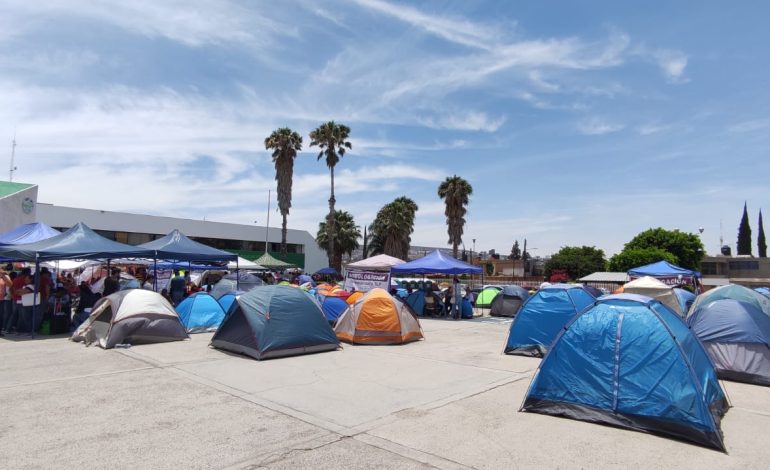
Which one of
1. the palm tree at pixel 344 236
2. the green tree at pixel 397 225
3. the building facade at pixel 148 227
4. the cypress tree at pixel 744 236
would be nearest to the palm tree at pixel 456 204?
the green tree at pixel 397 225

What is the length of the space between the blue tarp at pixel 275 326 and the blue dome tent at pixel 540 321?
4.26 metres

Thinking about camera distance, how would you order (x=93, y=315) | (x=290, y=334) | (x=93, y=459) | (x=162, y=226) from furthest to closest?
(x=162, y=226) < (x=93, y=315) < (x=290, y=334) < (x=93, y=459)

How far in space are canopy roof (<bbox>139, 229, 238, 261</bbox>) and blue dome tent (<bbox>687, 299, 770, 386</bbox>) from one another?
15398 mm

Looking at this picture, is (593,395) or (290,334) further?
(290,334)

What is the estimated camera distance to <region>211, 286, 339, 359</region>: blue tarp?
10.3 m

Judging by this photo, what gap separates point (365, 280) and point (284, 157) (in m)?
21.8

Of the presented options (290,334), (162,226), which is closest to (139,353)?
(290,334)

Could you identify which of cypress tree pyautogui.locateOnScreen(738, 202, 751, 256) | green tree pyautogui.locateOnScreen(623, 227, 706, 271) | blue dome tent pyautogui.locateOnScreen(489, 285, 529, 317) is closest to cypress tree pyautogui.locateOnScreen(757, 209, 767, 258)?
cypress tree pyautogui.locateOnScreen(738, 202, 751, 256)

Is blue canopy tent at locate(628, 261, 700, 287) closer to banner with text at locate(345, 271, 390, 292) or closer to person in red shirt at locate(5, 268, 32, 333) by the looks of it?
banner with text at locate(345, 271, 390, 292)

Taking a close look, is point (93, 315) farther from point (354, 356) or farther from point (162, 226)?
point (162, 226)

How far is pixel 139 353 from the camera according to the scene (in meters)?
10.8

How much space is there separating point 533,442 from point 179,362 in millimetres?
7184

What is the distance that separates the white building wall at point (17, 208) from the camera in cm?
2730

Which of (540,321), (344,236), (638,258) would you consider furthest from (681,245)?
(540,321)
